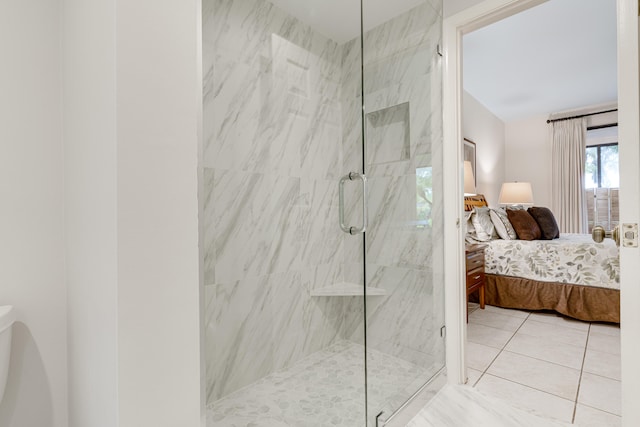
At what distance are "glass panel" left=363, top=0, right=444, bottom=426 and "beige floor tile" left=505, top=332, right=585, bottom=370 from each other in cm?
93

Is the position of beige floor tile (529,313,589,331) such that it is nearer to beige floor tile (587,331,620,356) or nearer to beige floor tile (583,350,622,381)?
beige floor tile (587,331,620,356)

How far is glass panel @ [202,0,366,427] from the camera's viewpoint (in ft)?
5.34

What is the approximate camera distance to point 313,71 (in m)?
2.15

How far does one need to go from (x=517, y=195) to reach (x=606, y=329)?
2541 mm

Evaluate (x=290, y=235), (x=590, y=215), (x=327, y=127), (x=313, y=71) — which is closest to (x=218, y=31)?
(x=313, y=71)

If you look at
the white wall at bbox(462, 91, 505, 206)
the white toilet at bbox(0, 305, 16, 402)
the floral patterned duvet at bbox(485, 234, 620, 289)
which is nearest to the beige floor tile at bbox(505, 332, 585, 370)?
the floral patterned duvet at bbox(485, 234, 620, 289)

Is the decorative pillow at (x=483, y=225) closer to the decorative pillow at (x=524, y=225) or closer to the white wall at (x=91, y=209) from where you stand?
the decorative pillow at (x=524, y=225)

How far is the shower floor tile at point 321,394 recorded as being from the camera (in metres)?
1.49

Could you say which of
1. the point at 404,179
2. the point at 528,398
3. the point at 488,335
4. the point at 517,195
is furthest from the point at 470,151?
the point at 528,398

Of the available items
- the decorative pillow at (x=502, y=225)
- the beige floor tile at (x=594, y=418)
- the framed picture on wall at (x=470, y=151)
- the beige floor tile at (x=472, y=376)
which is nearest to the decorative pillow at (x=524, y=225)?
the decorative pillow at (x=502, y=225)

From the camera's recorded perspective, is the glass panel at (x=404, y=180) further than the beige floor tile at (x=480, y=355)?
No

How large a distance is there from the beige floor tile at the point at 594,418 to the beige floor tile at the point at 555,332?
980 mm

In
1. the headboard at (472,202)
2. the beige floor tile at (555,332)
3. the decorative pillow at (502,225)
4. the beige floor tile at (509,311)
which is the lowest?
the beige floor tile at (509,311)

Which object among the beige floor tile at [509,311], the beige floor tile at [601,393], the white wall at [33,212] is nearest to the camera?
the white wall at [33,212]
